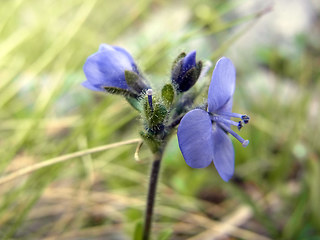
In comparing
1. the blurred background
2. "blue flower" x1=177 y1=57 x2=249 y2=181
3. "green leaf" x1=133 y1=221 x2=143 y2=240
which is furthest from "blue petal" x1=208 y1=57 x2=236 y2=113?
"green leaf" x1=133 y1=221 x2=143 y2=240

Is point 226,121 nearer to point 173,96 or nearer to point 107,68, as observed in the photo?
point 173,96

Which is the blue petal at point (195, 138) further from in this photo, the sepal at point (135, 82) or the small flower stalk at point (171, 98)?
the sepal at point (135, 82)

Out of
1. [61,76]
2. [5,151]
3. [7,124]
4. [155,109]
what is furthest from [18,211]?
[155,109]

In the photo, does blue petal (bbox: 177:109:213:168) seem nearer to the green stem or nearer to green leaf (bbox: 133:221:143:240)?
the green stem

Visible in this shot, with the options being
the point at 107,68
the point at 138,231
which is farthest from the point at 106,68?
the point at 138,231

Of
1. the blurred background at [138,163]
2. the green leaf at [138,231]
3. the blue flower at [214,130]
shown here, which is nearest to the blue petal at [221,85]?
the blue flower at [214,130]

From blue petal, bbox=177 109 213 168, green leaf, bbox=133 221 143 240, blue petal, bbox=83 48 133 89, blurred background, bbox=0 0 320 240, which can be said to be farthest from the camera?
blurred background, bbox=0 0 320 240
